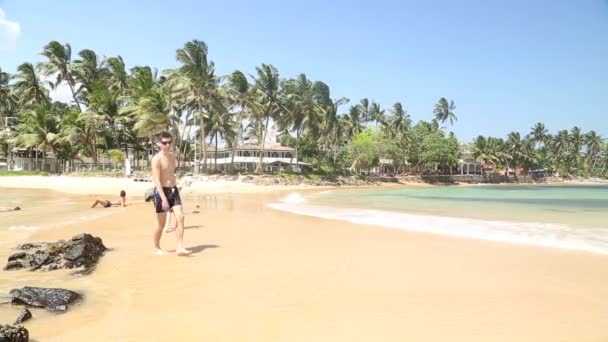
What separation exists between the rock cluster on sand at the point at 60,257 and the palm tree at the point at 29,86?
55629mm

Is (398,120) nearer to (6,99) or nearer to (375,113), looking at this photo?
(375,113)

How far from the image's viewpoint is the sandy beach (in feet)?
11.7

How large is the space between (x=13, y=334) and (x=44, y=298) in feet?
3.87

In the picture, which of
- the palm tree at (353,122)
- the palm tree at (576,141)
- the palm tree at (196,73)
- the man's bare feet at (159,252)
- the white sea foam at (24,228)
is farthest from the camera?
the palm tree at (576,141)

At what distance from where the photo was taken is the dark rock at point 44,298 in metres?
4.07

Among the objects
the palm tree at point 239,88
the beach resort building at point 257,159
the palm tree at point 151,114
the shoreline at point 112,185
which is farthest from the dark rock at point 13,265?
the beach resort building at point 257,159

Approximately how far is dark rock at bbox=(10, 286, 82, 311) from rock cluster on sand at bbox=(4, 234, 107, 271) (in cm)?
145

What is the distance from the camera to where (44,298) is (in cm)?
413

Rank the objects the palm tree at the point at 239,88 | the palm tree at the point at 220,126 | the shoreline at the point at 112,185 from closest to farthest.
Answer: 1. the shoreline at the point at 112,185
2. the palm tree at the point at 239,88
3. the palm tree at the point at 220,126

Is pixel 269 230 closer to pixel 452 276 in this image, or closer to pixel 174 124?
pixel 452 276

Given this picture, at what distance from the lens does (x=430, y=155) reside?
229 feet

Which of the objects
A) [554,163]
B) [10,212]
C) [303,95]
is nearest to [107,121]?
[303,95]

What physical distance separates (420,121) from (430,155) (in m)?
11.0

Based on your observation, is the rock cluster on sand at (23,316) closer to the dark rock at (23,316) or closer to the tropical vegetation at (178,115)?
the dark rock at (23,316)
